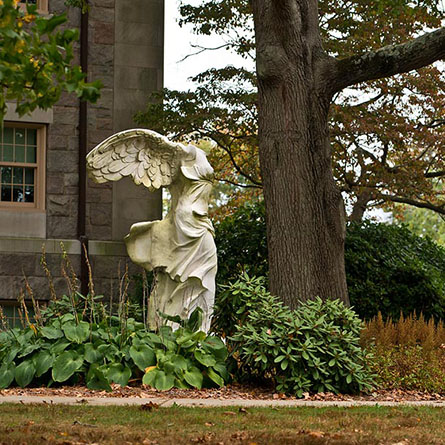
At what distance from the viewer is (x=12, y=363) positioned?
9750 millimetres

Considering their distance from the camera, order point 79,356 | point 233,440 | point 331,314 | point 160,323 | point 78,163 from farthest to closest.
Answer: point 78,163 < point 160,323 < point 331,314 < point 79,356 < point 233,440

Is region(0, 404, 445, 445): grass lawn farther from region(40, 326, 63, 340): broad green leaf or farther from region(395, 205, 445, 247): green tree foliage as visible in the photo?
region(395, 205, 445, 247): green tree foliage

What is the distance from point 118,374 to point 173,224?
9.36ft

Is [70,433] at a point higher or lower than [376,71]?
lower

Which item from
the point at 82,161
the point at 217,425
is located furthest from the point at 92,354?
the point at 82,161

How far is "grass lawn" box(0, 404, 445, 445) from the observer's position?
6336mm

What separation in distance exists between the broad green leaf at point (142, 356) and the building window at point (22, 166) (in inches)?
327

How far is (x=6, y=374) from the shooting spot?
31.4ft

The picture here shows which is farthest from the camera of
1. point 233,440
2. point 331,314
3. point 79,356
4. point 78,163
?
point 78,163

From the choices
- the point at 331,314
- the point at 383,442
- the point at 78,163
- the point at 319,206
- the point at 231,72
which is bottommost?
the point at 383,442

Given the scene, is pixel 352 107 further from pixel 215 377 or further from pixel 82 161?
pixel 215 377

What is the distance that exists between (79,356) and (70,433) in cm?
327

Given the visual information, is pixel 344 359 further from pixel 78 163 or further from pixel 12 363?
pixel 78 163

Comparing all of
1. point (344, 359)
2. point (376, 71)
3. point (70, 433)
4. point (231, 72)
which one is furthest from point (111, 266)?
point (70, 433)
